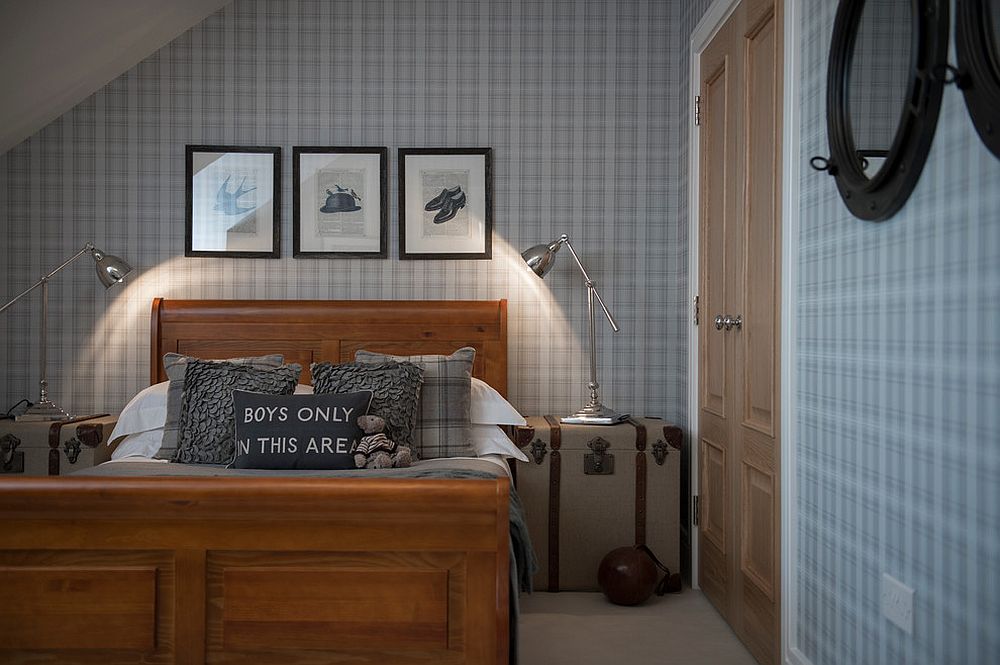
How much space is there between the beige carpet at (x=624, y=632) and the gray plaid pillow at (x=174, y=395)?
4.47 feet

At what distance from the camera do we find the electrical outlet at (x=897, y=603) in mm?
1696

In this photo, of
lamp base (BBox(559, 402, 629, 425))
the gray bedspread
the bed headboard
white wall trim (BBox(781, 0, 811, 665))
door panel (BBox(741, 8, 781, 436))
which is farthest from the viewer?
the bed headboard

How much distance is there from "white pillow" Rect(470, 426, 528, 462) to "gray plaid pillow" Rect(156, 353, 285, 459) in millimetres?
812

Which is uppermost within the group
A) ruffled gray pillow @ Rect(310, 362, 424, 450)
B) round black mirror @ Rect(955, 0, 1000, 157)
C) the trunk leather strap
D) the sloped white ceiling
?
the sloped white ceiling

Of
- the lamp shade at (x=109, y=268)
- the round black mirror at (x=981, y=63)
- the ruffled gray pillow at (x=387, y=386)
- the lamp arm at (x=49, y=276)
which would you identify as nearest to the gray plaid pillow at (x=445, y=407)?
the ruffled gray pillow at (x=387, y=386)

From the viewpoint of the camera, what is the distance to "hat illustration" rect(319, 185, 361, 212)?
149 inches

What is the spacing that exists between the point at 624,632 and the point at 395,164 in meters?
2.16

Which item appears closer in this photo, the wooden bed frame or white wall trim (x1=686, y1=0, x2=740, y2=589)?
the wooden bed frame

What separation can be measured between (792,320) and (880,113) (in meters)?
0.67

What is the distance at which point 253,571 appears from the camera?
200 centimetres

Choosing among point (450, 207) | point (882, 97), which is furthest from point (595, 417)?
point (882, 97)

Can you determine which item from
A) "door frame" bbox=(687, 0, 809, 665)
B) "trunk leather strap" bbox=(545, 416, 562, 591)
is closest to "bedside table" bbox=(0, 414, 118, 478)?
"trunk leather strap" bbox=(545, 416, 562, 591)

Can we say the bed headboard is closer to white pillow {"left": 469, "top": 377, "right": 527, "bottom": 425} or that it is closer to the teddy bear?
white pillow {"left": 469, "top": 377, "right": 527, "bottom": 425}

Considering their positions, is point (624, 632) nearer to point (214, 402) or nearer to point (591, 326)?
point (591, 326)
